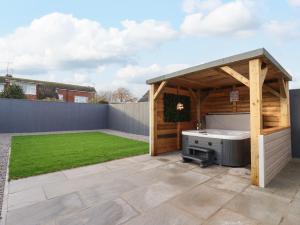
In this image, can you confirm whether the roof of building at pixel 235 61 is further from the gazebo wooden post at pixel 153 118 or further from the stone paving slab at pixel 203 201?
the stone paving slab at pixel 203 201

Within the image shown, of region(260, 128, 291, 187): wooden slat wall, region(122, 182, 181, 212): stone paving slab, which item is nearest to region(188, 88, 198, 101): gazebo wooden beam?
region(260, 128, 291, 187): wooden slat wall

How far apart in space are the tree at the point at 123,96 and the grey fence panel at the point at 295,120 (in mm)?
20764

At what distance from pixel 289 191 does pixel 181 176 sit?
1739 millimetres

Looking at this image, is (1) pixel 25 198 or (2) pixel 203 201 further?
(1) pixel 25 198

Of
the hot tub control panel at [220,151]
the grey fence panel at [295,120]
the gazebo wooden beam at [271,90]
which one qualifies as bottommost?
the hot tub control panel at [220,151]

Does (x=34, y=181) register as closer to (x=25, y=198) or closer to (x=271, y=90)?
(x=25, y=198)

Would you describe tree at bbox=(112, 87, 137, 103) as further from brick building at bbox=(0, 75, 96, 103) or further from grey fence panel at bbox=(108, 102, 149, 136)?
grey fence panel at bbox=(108, 102, 149, 136)

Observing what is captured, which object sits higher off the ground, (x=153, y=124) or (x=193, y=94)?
(x=193, y=94)

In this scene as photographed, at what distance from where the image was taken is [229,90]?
6070 millimetres

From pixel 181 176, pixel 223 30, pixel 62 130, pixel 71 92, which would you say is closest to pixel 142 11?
pixel 223 30

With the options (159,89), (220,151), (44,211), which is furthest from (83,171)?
(220,151)

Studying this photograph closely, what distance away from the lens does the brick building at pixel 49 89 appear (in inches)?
769

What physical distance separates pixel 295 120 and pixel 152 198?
4.73 metres

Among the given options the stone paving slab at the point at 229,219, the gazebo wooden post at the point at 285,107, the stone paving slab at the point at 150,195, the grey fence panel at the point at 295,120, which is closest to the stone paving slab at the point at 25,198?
the stone paving slab at the point at 150,195
